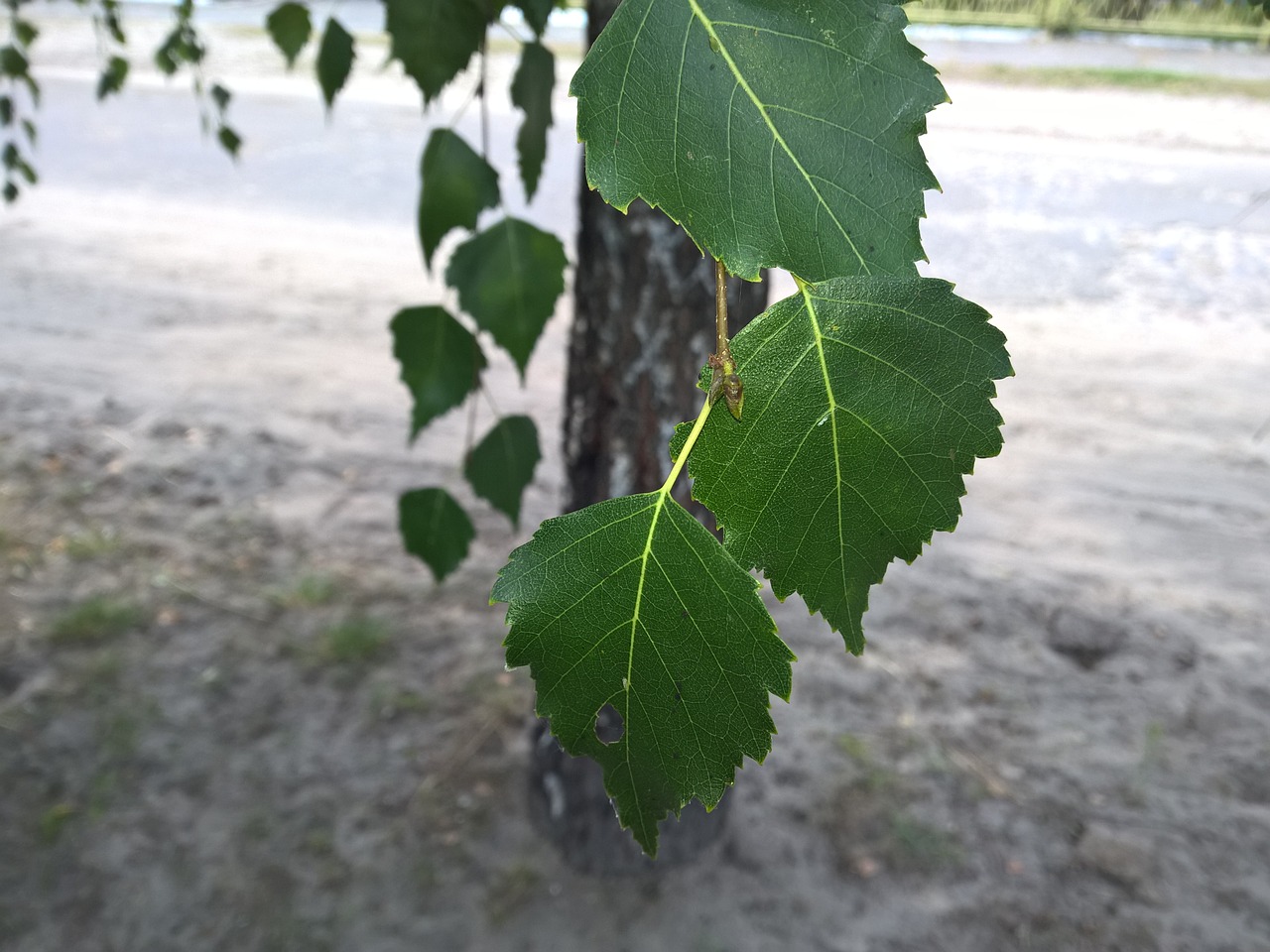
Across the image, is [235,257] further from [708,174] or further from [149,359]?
[708,174]

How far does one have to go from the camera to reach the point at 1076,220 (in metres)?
4.68

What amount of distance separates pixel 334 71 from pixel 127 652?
1.73 meters

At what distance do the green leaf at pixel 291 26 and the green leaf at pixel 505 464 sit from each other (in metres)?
0.52

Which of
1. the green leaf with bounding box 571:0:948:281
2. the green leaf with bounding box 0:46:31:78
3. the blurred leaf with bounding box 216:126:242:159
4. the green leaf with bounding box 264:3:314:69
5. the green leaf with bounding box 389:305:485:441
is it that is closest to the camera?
the green leaf with bounding box 571:0:948:281

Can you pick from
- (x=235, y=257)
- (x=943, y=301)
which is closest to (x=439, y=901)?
(x=943, y=301)

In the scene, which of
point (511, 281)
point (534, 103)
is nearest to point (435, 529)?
point (511, 281)

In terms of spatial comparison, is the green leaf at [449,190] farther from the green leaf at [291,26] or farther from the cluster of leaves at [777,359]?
the cluster of leaves at [777,359]

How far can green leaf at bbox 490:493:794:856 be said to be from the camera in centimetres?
31

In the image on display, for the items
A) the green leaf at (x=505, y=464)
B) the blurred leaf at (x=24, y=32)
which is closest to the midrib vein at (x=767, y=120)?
the green leaf at (x=505, y=464)

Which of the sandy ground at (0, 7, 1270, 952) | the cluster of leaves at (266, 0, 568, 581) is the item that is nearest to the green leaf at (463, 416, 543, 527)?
the cluster of leaves at (266, 0, 568, 581)

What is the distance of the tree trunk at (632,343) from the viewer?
134cm

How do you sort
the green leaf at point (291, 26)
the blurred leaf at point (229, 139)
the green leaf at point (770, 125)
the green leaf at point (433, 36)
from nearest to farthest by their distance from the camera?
the green leaf at point (770, 125), the green leaf at point (433, 36), the green leaf at point (291, 26), the blurred leaf at point (229, 139)

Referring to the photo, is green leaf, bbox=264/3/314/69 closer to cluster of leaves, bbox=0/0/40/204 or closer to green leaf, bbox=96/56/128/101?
cluster of leaves, bbox=0/0/40/204

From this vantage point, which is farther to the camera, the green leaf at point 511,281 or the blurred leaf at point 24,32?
the blurred leaf at point 24,32
